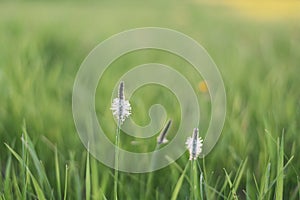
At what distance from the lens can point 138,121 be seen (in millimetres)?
1400

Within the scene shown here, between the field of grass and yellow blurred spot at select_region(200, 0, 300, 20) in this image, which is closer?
the field of grass

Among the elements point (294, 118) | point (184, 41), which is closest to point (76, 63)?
point (184, 41)

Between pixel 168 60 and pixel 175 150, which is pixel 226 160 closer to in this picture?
pixel 175 150

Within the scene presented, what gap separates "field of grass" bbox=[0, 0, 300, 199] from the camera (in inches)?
38.4

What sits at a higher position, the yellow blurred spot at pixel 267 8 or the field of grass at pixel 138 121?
the yellow blurred spot at pixel 267 8

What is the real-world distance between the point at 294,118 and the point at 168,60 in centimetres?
135

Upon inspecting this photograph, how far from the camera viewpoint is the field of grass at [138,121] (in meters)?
0.97

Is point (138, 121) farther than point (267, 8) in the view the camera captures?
No

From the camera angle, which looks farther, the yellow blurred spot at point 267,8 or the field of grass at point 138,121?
the yellow blurred spot at point 267,8

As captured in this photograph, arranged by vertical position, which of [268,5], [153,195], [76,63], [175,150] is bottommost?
[153,195]

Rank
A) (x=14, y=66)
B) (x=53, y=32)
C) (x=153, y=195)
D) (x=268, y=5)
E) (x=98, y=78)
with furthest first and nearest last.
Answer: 1. (x=268, y=5)
2. (x=53, y=32)
3. (x=98, y=78)
4. (x=14, y=66)
5. (x=153, y=195)

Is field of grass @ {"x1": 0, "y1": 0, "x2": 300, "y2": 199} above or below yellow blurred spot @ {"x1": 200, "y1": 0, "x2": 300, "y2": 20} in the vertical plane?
below

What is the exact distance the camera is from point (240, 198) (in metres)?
1.10

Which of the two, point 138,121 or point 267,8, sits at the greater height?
point 267,8
